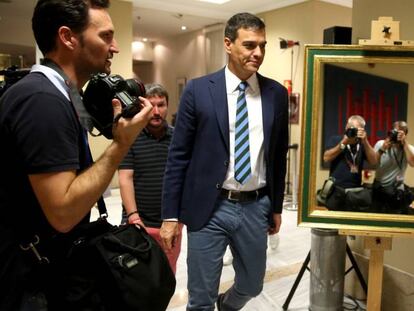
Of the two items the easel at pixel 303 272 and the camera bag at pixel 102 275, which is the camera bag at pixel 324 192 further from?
the camera bag at pixel 102 275

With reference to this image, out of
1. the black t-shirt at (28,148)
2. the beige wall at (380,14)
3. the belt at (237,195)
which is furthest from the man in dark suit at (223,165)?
the beige wall at (380,14)

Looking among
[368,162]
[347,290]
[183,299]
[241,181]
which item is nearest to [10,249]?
[241,181]

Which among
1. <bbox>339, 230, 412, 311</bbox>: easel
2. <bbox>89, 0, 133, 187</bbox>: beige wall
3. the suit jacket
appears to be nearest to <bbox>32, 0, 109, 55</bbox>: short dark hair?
the suit jacket

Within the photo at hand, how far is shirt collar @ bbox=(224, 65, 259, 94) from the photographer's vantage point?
1.89 meters

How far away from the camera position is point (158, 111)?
2107mm

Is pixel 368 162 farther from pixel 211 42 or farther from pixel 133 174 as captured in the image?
pixel 211 42

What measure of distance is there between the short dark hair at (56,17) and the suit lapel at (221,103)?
869mm

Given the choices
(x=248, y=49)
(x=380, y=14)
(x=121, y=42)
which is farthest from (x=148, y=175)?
(x=121, y=42)

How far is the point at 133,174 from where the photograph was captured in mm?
2051

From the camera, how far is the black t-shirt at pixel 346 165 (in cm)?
197

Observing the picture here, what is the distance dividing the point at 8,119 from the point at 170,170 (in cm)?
101

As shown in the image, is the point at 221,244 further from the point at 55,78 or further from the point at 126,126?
the point at 55,78

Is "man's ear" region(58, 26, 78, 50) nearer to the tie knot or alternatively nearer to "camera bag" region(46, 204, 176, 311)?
"camera bag" region(46, 204, 176, 311)

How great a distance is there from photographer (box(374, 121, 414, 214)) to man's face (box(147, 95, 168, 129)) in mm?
1089
